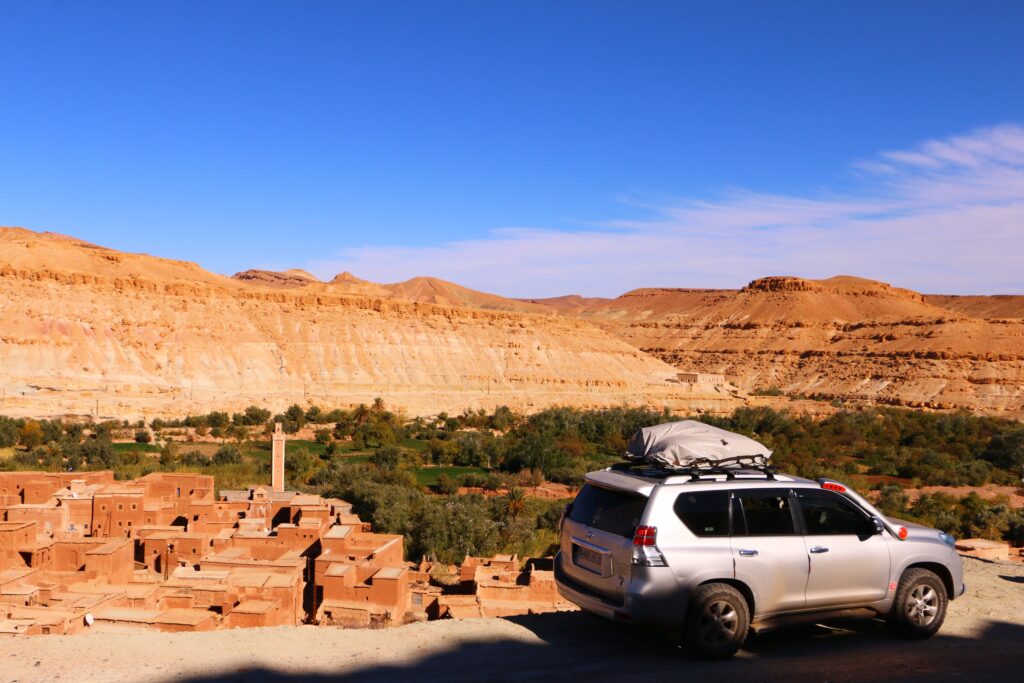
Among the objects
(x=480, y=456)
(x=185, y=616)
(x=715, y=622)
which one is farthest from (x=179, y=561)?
(x=480, y=456)

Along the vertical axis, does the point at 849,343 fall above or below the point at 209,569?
above

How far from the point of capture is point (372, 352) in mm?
68250

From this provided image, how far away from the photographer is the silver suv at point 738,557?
628 centimetres

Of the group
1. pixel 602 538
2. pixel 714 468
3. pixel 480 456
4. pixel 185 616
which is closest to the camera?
pixel 602 538

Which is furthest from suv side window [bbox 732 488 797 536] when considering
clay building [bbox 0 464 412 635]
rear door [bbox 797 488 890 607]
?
clay building [bbox 0 464 412 635]

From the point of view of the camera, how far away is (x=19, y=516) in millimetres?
20266

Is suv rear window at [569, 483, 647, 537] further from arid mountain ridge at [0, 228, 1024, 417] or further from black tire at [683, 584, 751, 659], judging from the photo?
arid mountain ridge at [0, 228, 1024, 417]

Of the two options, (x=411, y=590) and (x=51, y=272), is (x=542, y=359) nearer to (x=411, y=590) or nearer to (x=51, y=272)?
(x=51, y=272)

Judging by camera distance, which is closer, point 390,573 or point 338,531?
point 390,573

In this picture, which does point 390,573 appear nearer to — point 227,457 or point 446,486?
point 446,486

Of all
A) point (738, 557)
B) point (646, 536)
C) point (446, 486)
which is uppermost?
point (646, 536)

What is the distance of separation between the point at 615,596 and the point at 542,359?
232 ft

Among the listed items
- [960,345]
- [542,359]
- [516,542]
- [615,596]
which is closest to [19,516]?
[516,542]

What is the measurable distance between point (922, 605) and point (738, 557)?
183 cm
